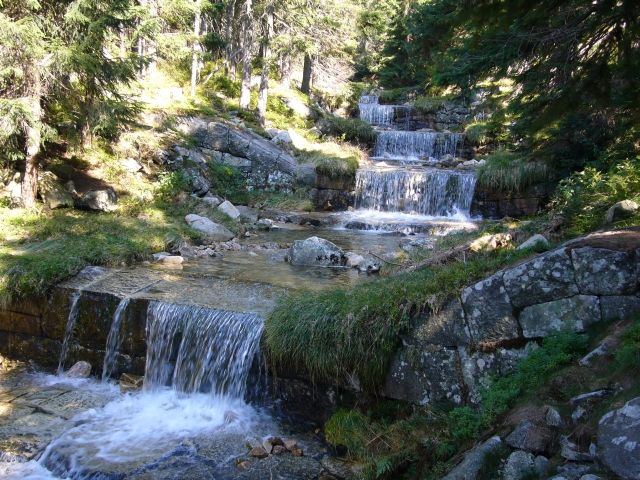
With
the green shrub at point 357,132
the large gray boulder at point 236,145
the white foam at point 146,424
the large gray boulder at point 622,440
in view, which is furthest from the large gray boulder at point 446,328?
the green shrub at point 357,132

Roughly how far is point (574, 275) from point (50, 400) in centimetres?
617

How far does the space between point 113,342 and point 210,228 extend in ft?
16.4

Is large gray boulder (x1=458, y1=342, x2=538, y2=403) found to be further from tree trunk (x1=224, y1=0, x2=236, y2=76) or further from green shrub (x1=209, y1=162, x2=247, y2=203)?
tree trunk (x1=224, y1=0, x2=236, y2=76)

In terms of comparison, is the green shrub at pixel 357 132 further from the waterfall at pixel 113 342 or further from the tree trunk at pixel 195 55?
the waterfall at pixel 113 342

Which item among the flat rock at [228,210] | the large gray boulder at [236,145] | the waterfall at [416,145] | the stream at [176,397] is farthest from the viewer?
the waterfall at [416,145]

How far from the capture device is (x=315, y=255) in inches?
386

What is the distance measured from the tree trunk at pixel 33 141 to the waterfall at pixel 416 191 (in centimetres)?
915

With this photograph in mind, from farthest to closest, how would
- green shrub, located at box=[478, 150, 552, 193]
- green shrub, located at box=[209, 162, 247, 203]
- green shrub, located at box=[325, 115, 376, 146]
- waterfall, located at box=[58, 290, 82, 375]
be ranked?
green shrub, located at box=[325, 115, 376, 146], green shrub, located at box=[209, 162, 247, 203], green shrub, located at box=[478, 150, 552, 193], waterfall, located at box=[58, 290, 82, 375]

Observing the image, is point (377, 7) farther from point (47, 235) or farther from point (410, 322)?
point (410, 322)

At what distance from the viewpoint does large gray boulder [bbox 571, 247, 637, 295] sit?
14.2 ft

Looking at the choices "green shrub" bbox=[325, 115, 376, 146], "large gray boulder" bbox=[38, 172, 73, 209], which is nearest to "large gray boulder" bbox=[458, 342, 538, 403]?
"large gray boulder" bbox=[38, 172, 73, 209]

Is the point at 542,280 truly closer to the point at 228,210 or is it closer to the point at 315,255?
the point at 315,255

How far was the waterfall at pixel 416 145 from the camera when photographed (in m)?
19.3

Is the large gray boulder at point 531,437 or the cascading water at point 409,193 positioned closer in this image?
the large gray boulder at point 531,437
